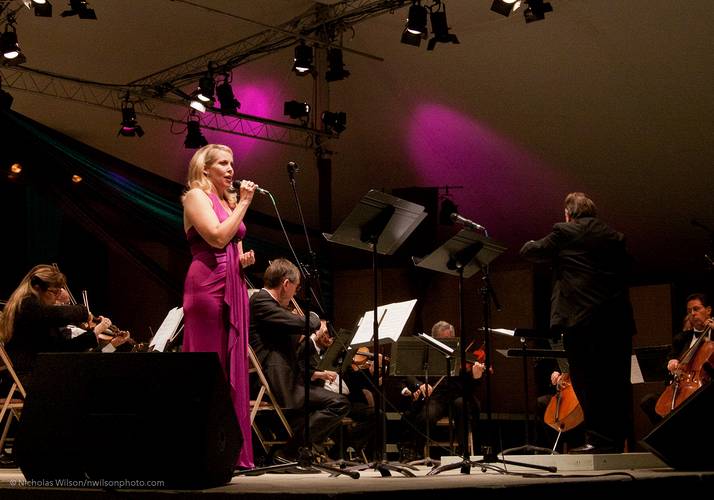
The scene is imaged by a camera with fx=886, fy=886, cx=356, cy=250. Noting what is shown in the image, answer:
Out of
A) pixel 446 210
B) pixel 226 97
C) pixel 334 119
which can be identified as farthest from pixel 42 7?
pixel 446 210

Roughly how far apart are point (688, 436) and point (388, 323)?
2294 millimetres

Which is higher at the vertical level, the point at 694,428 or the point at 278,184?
→ the point at 278,184

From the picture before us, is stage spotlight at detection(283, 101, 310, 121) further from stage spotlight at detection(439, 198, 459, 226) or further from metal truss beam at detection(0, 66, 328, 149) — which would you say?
stage spotlight at detection(439, 198, 459, 226)

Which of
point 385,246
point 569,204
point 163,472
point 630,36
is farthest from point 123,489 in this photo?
point 630,36

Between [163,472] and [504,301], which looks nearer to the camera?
[163,472]

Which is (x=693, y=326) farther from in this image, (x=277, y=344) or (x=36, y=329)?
(x=36, y=329)

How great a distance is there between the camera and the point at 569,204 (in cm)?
534

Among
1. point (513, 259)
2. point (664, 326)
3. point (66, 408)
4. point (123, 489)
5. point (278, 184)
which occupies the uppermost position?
point (278, 184)

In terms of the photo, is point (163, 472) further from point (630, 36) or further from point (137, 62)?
point (137, 62)

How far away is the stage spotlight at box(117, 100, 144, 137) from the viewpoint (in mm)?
10069

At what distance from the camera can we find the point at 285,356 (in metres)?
5.58

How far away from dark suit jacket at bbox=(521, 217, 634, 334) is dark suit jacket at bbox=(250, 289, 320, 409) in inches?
56.6

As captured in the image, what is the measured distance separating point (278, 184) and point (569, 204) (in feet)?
23.5

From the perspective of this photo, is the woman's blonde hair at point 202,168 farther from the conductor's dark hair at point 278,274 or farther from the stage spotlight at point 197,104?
the stage spotlight at point 197,104
